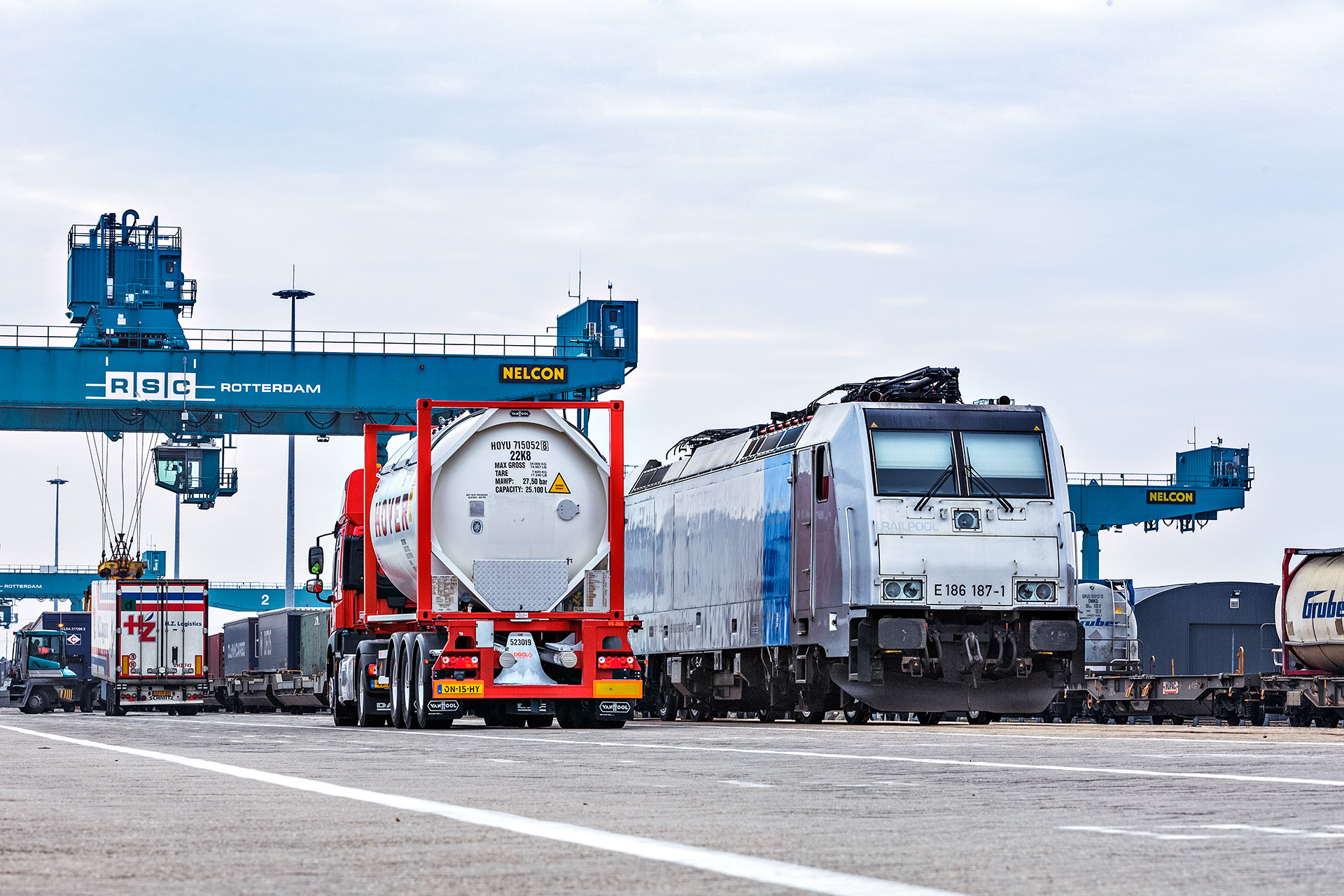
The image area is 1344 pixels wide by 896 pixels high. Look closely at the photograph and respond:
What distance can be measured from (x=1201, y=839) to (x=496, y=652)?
579 inches

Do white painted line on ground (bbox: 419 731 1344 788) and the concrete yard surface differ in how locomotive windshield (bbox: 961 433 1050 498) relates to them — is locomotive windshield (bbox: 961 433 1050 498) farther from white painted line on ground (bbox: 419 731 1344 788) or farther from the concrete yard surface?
the concrete yard surface

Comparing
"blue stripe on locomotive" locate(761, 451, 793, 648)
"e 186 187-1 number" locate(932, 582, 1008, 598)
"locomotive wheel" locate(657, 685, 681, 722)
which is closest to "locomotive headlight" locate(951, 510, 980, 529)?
"e 186 187-1 number" locate(932, 582, 1008, 598)

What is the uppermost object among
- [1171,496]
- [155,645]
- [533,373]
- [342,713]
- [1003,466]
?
[533,373]

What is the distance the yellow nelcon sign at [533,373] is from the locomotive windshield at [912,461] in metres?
20.5

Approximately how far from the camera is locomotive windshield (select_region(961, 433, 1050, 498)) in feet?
72.1

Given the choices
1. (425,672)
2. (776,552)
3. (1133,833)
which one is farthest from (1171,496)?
(1133,833)

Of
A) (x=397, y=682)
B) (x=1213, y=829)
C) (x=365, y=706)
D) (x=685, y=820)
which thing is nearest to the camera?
(x=1213, y=829)

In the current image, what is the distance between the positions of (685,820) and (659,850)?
4.62 feet

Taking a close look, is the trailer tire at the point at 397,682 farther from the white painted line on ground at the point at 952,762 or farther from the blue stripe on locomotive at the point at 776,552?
the blue stripe on locomotive at the point at 776,552

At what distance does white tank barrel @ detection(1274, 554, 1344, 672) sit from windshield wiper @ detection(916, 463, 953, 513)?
8151 millimetres

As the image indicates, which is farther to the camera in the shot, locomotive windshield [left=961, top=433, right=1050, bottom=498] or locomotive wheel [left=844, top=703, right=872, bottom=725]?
locomotive wheel [left=844, top=703, right=872, bottom=725]

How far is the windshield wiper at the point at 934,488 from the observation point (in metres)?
21.8

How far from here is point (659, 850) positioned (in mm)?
7023

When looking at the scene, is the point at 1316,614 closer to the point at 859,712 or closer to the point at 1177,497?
the point at 859,712
